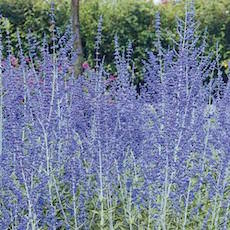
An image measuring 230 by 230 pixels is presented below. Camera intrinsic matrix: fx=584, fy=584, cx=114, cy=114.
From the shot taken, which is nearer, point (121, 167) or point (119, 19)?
point (121, 167)

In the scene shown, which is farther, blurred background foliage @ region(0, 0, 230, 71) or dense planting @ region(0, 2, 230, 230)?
blurred background foliage @ region(0, 0, 230, 71)

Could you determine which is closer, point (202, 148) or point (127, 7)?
point (202, 148)

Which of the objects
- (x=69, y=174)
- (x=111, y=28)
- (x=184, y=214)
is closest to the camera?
(x=184, y=214)

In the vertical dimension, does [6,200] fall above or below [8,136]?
below

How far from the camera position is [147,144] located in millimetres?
3477

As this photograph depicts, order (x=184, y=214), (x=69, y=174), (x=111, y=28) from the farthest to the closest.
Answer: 1. (x=111, y=28)
2. (x=69, y=174)
3. (x=184, y=214)

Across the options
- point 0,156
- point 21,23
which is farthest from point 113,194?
point 21,23

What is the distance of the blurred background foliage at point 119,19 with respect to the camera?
9.76 m

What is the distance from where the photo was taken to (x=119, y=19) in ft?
32.7

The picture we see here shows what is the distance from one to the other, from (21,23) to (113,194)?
7288 millimetres

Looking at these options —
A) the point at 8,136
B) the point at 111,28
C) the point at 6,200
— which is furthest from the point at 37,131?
the point at 111,28

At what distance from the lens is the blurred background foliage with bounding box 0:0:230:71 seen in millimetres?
9758

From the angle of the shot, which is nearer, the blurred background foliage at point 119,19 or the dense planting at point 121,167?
the dense planting at point 121,167

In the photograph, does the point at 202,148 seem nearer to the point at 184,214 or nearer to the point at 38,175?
the point at 184,214
